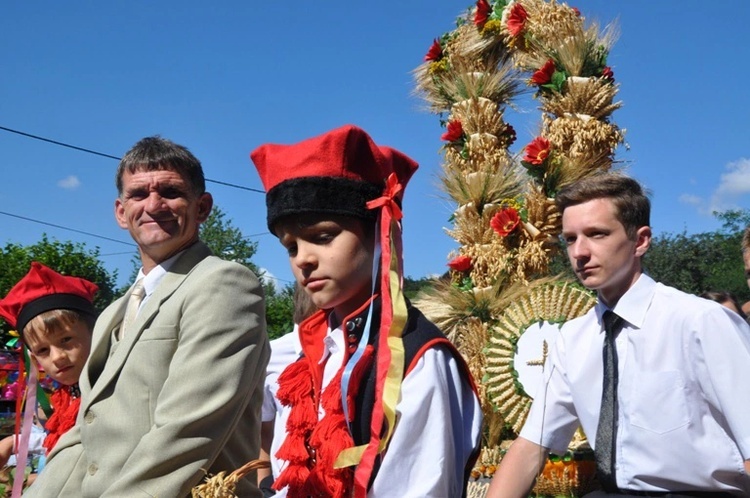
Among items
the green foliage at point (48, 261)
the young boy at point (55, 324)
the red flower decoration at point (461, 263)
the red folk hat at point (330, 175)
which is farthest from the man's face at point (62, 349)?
the green foliage at point (48, 261)

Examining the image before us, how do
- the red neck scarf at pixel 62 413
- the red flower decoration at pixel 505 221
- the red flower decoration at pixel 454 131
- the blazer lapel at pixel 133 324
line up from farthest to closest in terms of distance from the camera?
the red flower decoration at pixel 454 131, the red flower decoration at pixel 505 221, the red neck scarf at pixel 62 413, the blazer lapel at pixel 133 324

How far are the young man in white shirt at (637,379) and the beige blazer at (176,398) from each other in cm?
86

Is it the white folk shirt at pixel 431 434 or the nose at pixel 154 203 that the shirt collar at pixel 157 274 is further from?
the white folk shirt at pixel 431 434

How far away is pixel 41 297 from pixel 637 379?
2.29 m

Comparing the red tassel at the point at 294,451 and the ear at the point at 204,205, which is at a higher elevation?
the ear at the point at 204,205

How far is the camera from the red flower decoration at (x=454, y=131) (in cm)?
611

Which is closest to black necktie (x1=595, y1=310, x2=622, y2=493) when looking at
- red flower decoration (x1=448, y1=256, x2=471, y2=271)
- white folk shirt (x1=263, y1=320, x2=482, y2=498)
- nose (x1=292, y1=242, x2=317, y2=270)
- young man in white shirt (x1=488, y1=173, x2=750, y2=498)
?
young man in white shirt (x1=488, y1=173, x2=750, y2=498)

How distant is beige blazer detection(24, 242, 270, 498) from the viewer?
2119 mm

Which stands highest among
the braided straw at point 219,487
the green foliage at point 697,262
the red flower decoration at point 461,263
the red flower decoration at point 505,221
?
the green foliage at point 697,262

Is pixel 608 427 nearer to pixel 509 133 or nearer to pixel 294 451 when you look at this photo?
pixel 294 451

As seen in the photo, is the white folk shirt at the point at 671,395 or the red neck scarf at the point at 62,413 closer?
the white folk shirt at the point at 671,395

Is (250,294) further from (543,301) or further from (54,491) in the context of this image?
(543,301)

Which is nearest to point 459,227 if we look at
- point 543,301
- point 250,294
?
point 543,301

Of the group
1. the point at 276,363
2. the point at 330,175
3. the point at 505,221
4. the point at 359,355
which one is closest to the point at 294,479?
the point at 359,355
